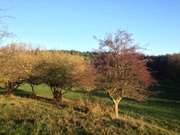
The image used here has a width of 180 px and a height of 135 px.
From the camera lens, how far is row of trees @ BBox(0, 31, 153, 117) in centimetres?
2814

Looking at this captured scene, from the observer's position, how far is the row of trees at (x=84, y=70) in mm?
28141

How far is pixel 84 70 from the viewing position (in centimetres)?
4400

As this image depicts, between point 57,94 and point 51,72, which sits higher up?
point 51,72

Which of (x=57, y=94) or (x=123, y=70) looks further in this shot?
(x=57, y=94)

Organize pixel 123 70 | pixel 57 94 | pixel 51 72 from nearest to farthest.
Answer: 1. pixel 123 70
2. pixel 57 94
3. pixel 51 72

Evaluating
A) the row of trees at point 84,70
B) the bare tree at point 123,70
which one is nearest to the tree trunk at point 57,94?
the row of trees at point 84,70

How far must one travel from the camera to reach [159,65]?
11062 centimetres

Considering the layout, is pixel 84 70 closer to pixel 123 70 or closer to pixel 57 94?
pixel 57 94

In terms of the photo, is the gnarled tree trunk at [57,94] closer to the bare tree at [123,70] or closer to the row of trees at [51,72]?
the row of trees at [51,72]

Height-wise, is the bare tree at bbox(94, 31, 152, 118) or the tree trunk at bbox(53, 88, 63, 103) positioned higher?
the bare tree at bbox(94, 31, 152, 118)

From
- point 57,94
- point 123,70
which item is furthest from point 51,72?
point 123,70

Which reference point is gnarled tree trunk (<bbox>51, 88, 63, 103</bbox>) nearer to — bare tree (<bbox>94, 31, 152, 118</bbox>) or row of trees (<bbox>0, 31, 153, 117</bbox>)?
row of trees (<bbox>0, 31, 153, 117</bbox>)

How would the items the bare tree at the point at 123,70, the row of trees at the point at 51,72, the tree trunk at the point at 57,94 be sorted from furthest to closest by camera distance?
the row of trees at the point at 51,72 → the tree trunk at the point at 57,94 → the bare tree at the point at 123,70

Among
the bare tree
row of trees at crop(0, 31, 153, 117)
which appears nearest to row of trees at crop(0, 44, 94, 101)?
row of trees at crop(0, 31, 153, 117)
